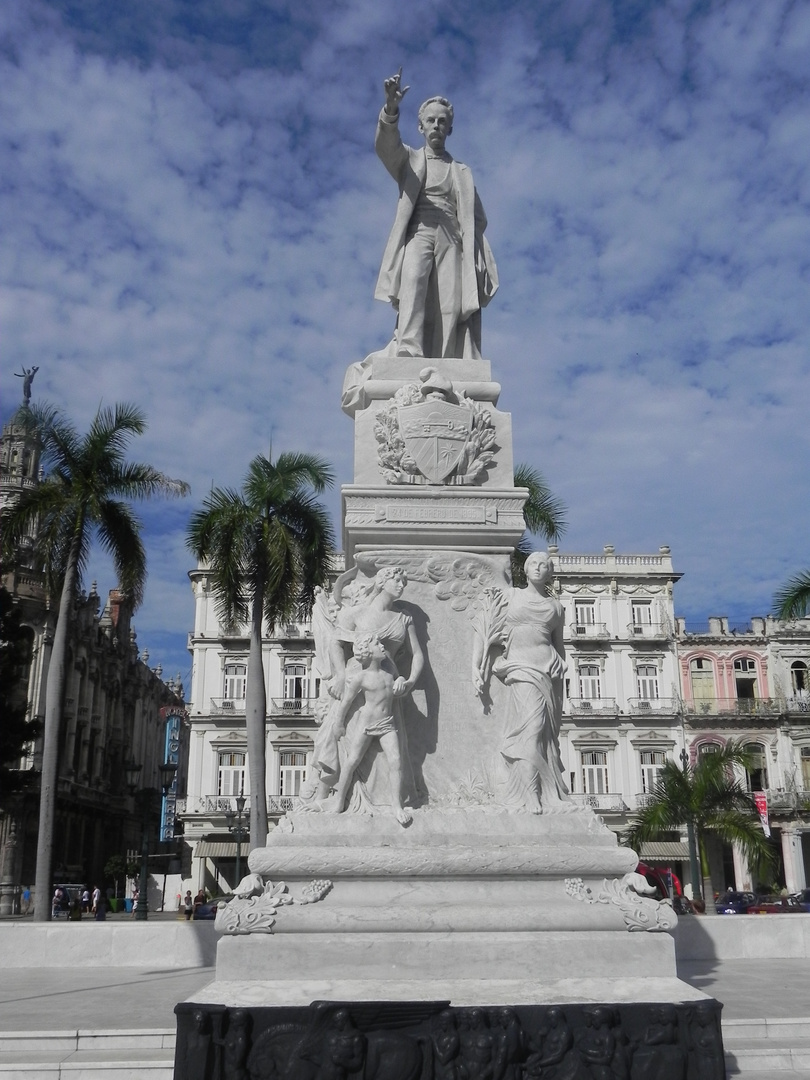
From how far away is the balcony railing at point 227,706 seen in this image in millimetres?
47188

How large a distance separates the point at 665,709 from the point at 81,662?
3321cm

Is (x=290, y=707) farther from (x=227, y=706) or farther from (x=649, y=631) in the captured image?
(x=649, y=631)

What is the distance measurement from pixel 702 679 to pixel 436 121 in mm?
46099

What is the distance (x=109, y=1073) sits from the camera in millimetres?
5270

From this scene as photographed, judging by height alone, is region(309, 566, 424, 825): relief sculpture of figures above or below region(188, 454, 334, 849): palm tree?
below

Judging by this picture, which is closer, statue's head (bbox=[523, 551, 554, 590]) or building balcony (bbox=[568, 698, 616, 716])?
statue's head (bbox=[523, 551, 554, 590])

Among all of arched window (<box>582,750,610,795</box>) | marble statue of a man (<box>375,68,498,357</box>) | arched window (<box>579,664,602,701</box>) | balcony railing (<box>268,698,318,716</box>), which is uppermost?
arched window (<box>579,664,602,701</box>)

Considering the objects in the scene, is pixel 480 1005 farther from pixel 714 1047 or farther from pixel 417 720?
pixel 417 720

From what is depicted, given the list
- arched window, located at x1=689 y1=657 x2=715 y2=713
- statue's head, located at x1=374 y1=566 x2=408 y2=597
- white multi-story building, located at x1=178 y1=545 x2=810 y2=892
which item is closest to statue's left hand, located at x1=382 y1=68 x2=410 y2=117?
Answer: statue's head, located at x1=374 y1=566 x2=408 y2=597

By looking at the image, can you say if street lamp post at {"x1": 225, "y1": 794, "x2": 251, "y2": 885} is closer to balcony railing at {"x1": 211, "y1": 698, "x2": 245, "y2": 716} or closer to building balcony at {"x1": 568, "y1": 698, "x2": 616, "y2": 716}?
balcony railing at {"x1": 211, "y1": 698, "x2": 245, "y2": 716}

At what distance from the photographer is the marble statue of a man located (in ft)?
28.4

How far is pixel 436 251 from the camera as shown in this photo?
28.9 ft

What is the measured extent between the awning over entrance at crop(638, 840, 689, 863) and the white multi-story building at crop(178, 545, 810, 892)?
90 mm

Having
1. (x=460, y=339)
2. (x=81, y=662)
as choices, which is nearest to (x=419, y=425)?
(x=460, y=339)
